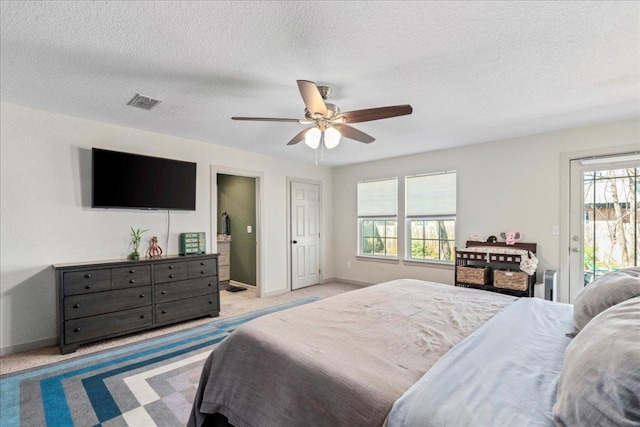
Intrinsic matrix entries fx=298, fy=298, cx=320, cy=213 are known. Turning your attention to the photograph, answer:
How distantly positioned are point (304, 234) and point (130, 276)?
312cm

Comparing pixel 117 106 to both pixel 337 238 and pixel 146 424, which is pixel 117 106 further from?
pixel 337 238

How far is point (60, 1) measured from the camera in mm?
1599

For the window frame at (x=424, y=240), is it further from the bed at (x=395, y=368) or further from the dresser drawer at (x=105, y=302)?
the dresser drawer at (x=105, y=302)

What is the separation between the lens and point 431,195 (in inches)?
198

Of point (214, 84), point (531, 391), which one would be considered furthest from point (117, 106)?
point (531, 391)

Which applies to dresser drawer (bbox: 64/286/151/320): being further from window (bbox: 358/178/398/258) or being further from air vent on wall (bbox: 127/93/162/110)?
window (bbox: 358/178/398/258)

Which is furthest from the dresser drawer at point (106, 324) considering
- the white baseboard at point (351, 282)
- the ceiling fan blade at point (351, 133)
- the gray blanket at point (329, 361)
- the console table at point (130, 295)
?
the white baseboard at point (351, 282)

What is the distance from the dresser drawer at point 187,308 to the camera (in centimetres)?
358

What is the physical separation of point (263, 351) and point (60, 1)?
214 cm

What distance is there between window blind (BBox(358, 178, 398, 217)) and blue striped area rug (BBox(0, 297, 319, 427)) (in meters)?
3.69

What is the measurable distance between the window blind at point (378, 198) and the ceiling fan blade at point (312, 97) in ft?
11.2

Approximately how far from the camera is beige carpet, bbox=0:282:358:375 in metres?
2.79

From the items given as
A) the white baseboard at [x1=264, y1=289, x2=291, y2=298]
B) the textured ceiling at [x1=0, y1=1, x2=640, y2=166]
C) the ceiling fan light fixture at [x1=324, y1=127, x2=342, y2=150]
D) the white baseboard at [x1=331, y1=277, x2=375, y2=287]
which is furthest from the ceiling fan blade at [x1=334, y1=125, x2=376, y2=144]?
the white baseboard at [x1=331, y1=277, x2=375, y2=287]

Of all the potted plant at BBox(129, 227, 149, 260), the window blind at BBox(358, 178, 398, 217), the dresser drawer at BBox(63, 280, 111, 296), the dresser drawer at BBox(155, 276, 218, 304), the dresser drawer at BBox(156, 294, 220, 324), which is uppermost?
the window blind at BBox(358, 178, 398, 217)
